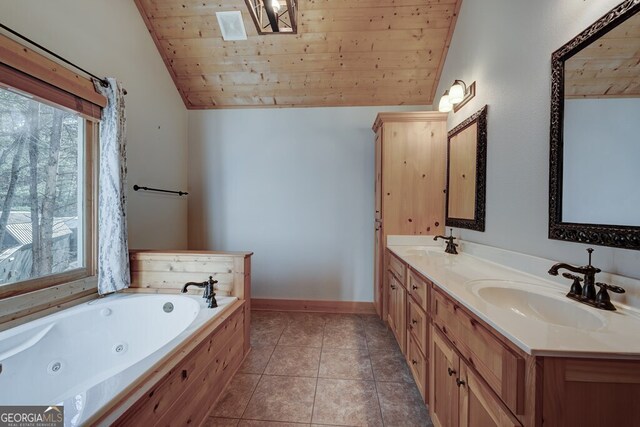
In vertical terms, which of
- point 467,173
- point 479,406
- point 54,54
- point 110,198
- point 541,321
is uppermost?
point 54,54

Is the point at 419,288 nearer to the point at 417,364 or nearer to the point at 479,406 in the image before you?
the point at 417,364

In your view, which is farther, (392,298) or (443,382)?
(392,298)

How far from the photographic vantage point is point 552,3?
1189mm

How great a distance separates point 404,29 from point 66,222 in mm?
3123

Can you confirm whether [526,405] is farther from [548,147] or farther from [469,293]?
[548,147]

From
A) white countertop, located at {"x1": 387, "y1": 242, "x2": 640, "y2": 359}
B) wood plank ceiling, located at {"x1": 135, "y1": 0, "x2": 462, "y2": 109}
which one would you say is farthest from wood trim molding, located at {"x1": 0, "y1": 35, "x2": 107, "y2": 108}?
white countertop, located at {"x1": 387, "y1": 242, "x2": 640, "y2": 359}

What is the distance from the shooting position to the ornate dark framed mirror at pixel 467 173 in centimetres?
173

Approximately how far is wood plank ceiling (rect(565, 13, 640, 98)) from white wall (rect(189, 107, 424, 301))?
1.81m

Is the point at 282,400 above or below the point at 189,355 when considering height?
below

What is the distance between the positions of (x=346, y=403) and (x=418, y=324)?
66 centimetres

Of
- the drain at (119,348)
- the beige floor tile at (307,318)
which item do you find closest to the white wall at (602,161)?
the beige floor tile at (307,318)

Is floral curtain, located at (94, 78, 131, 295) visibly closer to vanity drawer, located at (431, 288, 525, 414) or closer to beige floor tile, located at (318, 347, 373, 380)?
beige floor tile, located at (318, 347, 373, 380)

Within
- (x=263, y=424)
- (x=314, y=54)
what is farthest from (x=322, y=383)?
(x=314, y=54)

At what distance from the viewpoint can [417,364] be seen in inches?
58.6
